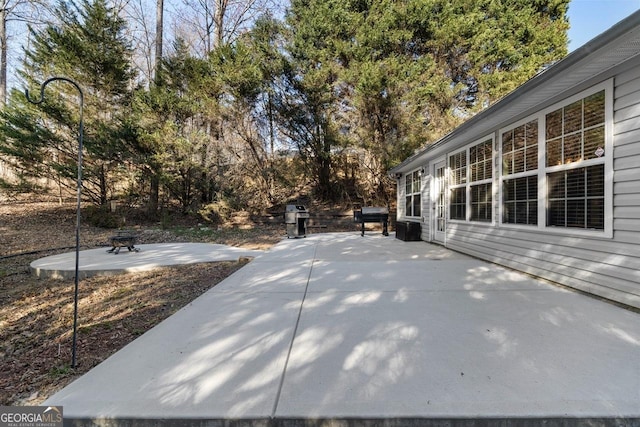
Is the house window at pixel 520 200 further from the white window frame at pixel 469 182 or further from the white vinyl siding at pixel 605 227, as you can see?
the white window frame at pixel 469 182

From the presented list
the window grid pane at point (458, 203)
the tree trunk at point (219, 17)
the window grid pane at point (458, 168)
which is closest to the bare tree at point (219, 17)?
the tree trunk at point (219, 17)

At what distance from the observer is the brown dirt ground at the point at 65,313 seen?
2.21 meters

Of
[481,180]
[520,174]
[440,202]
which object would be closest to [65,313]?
[520,174]

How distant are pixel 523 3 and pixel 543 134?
1209 centimetres

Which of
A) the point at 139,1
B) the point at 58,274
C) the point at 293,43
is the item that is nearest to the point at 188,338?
the point at 58,274

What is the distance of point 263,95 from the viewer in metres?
12.9

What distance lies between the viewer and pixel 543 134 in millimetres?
4281

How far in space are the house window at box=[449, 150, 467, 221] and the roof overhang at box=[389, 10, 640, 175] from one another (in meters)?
1.24

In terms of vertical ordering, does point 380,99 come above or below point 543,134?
above

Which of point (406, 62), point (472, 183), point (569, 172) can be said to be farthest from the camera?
point (406, 62)

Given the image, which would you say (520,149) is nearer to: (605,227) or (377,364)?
(605,227)

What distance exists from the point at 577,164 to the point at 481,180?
218 cm

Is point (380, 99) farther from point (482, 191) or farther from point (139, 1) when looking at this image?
point (139, 1)

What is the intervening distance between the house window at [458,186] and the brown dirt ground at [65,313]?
16.4 ft
